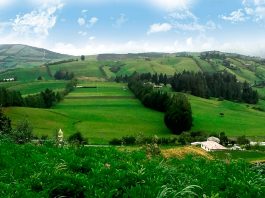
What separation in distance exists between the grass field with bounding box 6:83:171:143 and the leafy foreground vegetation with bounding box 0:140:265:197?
317 feet

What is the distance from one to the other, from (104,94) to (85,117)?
54077 millimetres

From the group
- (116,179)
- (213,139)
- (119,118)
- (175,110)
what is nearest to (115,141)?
(213,139)

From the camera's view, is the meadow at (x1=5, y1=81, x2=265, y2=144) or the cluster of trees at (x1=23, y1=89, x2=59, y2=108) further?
the cluster of trees at (x1=23, y1=89, x2=59, y2=108)

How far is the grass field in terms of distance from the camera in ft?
412

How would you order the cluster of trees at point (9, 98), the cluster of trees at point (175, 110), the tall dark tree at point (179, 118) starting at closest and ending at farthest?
1. the tall dark tree at point (179, 118)
2. the cluster of trees at point (175, 110)
3. the cluster of trees at point (9, 98)

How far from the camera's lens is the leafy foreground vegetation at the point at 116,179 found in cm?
1162

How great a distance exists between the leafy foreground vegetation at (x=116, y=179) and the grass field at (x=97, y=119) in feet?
317

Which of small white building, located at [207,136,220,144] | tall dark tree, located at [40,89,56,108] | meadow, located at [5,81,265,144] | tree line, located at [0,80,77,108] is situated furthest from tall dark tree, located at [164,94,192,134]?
tall dark tree, located at [40,89,56,108]

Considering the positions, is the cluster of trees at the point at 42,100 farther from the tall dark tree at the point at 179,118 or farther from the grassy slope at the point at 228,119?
the grassy slope at the point at 228,119

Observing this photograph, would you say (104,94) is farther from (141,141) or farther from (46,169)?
(46,169)

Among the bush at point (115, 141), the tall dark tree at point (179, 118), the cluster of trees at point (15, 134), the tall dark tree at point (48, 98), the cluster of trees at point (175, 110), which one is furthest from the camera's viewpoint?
the tall dark tree at point (48, 98)

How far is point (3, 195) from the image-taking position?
431 inches

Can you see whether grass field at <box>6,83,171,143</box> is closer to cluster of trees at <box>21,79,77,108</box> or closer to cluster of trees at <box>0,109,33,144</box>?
cluster of trees at <box>21,79,77,108</box>

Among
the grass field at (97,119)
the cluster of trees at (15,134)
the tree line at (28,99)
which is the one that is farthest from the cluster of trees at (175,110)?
the cluster of trees at (15,134)
